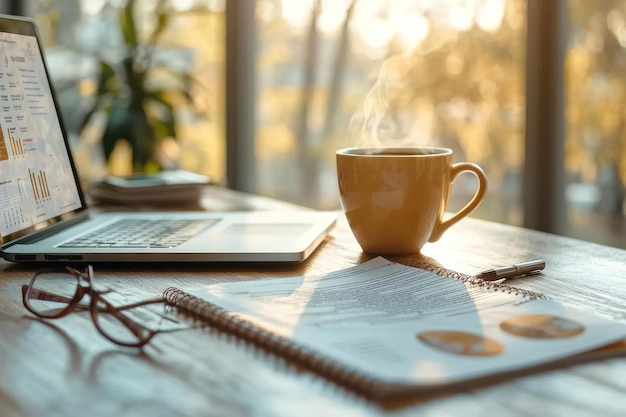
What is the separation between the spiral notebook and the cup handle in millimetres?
179

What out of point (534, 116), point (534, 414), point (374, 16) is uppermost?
point (374, 16)

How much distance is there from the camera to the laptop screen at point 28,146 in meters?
0.95

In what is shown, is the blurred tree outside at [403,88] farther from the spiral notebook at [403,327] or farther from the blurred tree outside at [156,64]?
the spiral notebook at [403,327]

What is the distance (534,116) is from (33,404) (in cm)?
165

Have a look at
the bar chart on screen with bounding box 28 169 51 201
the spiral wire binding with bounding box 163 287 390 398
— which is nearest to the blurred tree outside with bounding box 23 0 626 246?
the bar chart on screen with bounding box 28 169 51 201

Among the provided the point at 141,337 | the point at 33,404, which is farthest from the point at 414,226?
the point at 33,404

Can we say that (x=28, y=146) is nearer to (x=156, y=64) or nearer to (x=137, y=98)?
(x=137, y=98)

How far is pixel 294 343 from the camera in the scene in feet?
1.90

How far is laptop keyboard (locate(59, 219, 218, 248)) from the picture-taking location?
0.95m

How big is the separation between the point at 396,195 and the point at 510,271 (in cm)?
17

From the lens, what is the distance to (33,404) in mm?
491

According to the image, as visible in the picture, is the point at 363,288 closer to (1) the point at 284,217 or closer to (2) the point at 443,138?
(1) the point at 284,217

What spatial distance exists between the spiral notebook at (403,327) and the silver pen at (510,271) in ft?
0.16

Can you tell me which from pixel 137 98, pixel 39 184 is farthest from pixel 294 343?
pixel 137 98
